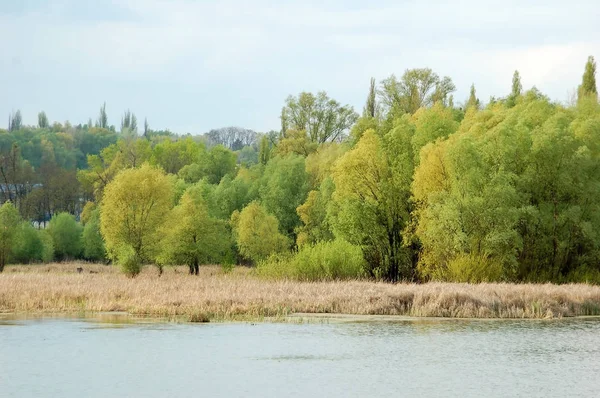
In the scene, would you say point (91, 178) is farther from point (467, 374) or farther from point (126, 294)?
point (467, 374)

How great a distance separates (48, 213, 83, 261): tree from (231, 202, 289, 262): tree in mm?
31444

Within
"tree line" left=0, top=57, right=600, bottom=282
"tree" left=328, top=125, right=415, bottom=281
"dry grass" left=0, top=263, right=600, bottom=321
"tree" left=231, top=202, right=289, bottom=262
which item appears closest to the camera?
"dry grass" left=0, top=263, right=600, bottom=321

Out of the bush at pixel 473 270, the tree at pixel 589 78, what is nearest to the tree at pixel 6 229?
the bush at pixel 473 270

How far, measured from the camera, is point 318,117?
107 m

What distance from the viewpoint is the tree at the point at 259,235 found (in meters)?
80.3

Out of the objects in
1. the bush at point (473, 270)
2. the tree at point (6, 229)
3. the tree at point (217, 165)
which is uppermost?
the tree at point (217, 165)

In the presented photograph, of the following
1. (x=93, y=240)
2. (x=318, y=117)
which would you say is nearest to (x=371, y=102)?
(x=318, y=117)

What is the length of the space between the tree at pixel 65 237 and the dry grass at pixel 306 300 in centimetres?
6047

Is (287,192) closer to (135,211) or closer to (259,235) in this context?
(259,235)

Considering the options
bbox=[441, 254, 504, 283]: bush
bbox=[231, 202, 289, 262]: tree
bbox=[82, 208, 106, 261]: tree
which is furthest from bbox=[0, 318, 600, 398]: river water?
bbox=[82, 208, 106, 261]: tree

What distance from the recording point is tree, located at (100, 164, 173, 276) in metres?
66.8

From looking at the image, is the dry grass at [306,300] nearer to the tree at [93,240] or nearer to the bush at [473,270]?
the bush at [473,270]

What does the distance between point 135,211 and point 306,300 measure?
29557 millimetres

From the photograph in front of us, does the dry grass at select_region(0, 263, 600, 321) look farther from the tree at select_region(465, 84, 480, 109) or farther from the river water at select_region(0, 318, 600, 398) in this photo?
the tree at select_region(465, 84, 480, 109)
